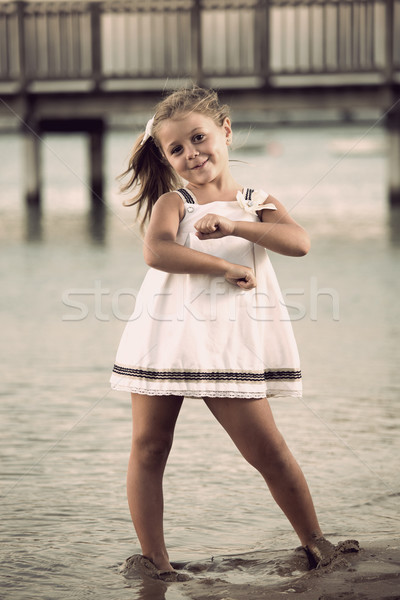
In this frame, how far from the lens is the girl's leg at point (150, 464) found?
10.4 ft

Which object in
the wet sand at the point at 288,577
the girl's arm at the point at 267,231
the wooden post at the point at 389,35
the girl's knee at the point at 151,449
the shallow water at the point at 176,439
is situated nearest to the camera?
the wet sand at the point at 288,577

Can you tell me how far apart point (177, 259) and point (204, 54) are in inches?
497

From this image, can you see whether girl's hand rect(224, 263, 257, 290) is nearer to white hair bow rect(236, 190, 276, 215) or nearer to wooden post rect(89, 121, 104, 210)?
white hair bow rect(236, 190, 276, 215)

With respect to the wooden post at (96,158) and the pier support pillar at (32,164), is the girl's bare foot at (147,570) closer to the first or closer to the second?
the pier support pillar at (32,164)

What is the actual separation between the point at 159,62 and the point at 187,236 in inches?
498

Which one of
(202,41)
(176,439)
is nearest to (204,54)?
(202,41)

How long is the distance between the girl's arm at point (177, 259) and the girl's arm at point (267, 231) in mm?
65

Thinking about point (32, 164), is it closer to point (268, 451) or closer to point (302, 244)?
point (302, 244)

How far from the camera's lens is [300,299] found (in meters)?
8.30

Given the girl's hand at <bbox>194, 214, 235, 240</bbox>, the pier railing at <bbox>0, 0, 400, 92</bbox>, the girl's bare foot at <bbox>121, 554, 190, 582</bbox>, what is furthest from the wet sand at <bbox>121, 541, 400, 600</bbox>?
the pier railing at <bbox>0, 0, 400, 92</bbox>

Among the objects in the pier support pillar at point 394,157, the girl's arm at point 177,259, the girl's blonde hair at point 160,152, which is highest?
the pier support pillar at point 394,157

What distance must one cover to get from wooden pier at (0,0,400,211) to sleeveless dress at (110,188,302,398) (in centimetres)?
1222

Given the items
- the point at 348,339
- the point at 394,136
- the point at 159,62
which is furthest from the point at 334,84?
the point at 348,339

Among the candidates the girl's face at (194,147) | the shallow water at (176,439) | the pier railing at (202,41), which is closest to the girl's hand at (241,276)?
the girl's face at (194,147)
